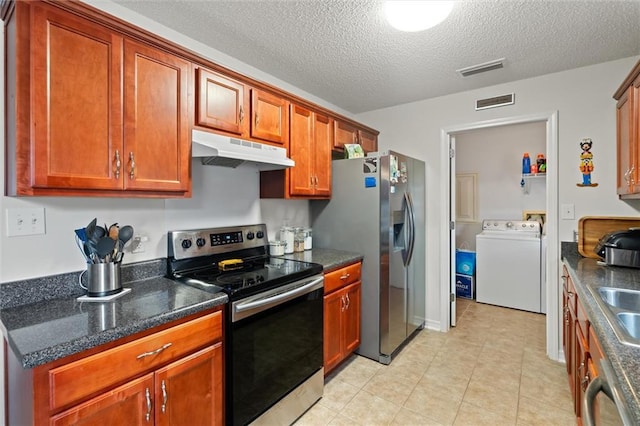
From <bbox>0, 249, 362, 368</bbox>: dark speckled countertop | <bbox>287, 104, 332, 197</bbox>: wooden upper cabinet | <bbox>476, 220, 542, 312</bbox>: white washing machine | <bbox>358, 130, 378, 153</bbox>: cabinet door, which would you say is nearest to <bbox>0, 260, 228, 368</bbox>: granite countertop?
<bbox>0, 249, 362, 368</bbox>: dark speckled countertop

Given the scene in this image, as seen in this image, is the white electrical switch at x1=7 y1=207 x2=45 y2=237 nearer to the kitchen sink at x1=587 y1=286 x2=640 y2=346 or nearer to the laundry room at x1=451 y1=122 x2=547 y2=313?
the kitchen sink at x1=587 y1=286 x2=640 y2=346

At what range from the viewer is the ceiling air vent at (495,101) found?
2754mm

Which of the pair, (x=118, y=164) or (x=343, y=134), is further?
(x=343, y=134)

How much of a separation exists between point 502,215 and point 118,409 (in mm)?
4829

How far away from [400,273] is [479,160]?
9.69ft

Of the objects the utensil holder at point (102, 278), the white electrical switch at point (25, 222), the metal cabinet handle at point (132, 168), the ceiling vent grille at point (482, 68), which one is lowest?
the utensil holder at point (102, 278)

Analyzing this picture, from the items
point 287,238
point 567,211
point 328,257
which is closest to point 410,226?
point 328,257

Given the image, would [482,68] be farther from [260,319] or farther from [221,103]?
[260,319]

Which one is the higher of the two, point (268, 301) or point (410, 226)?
point (410, 226)

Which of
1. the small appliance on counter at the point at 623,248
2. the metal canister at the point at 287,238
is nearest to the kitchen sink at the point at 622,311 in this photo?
the small appliance on counter at the point at 623,248

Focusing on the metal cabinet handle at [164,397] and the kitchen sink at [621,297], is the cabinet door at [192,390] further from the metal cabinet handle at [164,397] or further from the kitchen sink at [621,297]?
the kitchen sink at [621,297]

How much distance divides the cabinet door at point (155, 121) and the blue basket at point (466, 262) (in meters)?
3.78

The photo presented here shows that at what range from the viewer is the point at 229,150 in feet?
5.74

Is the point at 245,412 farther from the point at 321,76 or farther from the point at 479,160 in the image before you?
the point at 479,160
